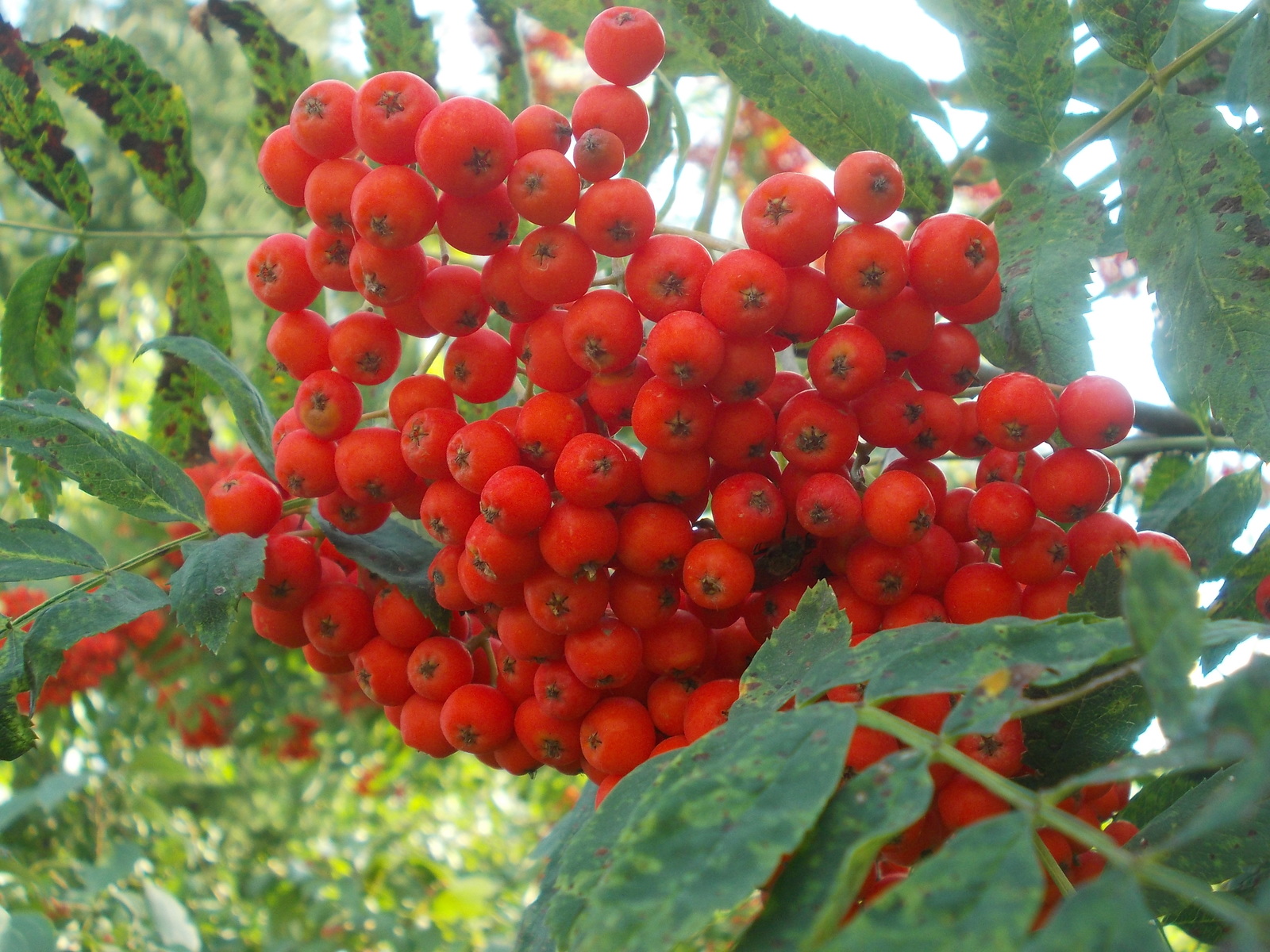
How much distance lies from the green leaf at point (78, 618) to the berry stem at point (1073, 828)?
1053mm

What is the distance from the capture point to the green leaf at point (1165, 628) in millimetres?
674

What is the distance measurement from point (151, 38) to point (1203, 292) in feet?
17.5

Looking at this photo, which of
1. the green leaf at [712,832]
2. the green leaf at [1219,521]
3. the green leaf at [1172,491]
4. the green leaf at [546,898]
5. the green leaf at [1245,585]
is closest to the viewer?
the green leaf at [712,832]

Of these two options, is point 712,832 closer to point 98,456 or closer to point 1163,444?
point 98,456

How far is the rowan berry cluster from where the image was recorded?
1.27 metres

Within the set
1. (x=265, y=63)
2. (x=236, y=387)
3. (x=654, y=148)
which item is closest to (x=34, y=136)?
(x=265, y=63)

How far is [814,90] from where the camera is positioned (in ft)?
5.03

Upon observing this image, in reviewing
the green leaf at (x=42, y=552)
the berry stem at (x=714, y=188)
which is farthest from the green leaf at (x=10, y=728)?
the berry stem at (x=714, y=188)

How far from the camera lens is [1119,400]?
1301mm

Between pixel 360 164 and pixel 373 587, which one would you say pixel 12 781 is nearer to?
pixel 373 587

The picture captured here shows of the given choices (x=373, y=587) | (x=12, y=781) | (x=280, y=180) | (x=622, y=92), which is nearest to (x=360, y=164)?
(x=280, y=180)

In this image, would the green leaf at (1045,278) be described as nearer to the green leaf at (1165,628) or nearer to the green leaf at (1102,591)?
the green leaf at (1102,591)

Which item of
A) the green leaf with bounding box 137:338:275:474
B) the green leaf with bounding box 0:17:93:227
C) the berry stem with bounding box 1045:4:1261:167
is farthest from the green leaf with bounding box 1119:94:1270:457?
the green leaf with bounding box 0:17:93:227

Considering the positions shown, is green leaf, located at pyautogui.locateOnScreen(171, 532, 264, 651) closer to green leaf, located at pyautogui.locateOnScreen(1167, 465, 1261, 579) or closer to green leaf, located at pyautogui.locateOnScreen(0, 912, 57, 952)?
green leaf, located at pyautogui.locateOnScreen(0, 912, 57, 952)
